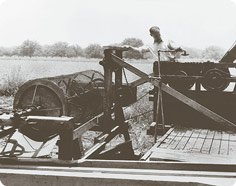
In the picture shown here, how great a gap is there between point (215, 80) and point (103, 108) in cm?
287

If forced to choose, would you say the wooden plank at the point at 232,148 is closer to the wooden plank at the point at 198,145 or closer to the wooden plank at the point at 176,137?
the wooden plank at the point at 198,145

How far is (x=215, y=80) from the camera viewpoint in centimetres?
795

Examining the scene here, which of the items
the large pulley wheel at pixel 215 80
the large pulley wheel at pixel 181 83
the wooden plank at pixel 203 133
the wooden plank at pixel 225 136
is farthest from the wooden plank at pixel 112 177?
the large pulley wheel at pixel 181 83

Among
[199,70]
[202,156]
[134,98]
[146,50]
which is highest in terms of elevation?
[146,50]

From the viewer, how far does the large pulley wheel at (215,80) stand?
789 centimetres

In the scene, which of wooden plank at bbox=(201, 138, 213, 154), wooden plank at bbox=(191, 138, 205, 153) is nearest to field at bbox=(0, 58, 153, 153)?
wooden plank at bbox=(191, 138, 205, 153)

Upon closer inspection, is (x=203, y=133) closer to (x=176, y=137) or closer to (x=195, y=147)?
(x=176, y=137)

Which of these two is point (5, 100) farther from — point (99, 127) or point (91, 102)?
point (99, 127)

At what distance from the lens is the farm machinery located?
517cm

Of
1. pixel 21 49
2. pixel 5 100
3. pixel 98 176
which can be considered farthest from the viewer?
pixel 21 49

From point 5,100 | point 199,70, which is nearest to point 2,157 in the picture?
point 199,70

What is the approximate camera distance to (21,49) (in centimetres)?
3916

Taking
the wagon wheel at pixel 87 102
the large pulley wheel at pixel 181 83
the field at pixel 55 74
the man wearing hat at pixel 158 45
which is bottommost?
the field at pixel 55 74

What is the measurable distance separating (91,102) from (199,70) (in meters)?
2.77
